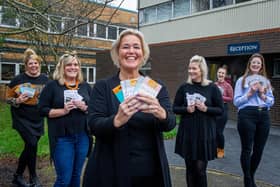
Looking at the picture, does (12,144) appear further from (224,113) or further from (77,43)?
(77,43)

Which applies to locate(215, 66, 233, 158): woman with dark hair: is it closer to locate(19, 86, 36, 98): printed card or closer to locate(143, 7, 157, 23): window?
locate(19, 86, 36, 98): printed card

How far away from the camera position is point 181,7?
18.0 meters

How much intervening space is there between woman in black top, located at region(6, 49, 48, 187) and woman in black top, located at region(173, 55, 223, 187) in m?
2.27

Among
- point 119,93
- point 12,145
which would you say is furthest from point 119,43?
point 12,145

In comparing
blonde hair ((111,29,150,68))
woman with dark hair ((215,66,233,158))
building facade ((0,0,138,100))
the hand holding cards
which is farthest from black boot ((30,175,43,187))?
building facade ((0,0,138,100))

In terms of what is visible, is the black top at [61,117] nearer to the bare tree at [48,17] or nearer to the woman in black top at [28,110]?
the woman in black top at [28,110]

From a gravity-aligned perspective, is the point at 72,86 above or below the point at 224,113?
above

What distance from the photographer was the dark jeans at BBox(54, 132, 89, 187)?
3803 mm

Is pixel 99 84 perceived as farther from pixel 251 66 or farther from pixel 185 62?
pixel 185 62

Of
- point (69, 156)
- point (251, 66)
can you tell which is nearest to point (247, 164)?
point (251, 66)

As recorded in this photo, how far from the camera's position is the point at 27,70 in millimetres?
4934

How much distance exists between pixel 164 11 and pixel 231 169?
14.5m

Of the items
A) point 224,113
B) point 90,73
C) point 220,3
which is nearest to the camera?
point 224,113

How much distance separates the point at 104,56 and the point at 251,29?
462 inches
